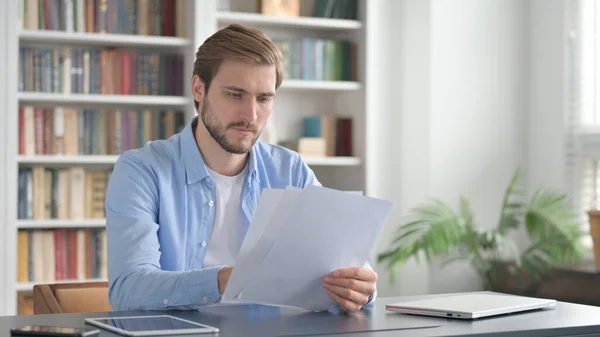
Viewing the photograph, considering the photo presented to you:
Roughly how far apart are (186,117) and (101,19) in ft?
1.89

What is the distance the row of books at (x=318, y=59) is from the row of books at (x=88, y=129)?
1.94 feet

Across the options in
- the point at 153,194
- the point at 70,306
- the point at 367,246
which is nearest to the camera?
the point at 367,246

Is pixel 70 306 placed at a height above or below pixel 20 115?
below

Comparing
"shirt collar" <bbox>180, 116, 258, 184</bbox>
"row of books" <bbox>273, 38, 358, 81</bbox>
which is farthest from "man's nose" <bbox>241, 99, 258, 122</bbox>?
"row of books" <bbox>273, 38, 358, 81</bbox>

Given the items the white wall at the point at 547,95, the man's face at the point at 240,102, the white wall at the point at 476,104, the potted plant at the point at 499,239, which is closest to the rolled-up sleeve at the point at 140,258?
the man's face at the point at 240,102

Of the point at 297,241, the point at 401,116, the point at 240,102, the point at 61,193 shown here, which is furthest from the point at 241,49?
the point at 401,116

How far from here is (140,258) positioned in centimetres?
198

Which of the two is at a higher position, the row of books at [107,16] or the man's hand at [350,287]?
the row of books at [107,16]

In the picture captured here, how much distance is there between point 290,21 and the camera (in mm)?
4426

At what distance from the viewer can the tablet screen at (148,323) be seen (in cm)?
149

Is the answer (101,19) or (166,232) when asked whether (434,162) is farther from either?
(166,232)

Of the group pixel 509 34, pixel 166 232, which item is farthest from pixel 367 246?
pixel 509 34

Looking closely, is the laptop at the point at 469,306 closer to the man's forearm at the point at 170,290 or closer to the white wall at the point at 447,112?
the man's forearm at the point at 170,290

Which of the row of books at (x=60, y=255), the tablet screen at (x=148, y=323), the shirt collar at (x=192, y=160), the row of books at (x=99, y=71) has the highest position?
the row of books at (x=99, y=71)
